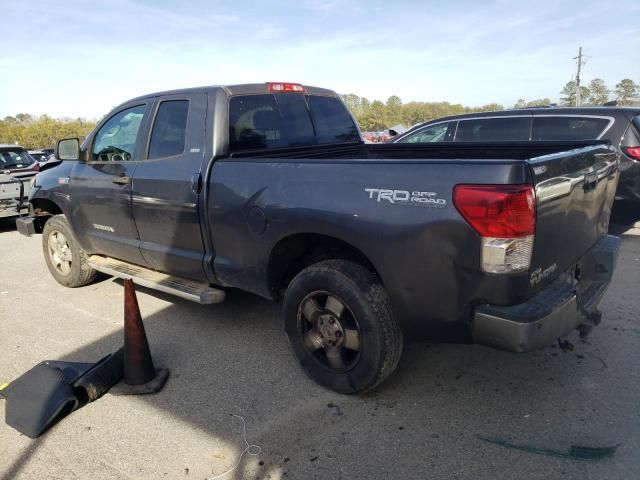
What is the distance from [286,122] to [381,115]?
168ft

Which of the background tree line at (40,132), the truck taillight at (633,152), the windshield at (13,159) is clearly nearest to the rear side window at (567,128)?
the truck taillight at (633,152)

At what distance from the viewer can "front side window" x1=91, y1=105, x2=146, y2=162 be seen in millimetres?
4354

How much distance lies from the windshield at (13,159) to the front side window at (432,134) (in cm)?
827

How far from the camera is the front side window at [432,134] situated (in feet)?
23.4

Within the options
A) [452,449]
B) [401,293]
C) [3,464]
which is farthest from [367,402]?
[3,464]

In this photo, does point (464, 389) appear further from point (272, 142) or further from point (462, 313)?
point (272, 142)

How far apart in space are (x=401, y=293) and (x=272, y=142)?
6.33ft

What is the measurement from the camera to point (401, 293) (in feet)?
8.86

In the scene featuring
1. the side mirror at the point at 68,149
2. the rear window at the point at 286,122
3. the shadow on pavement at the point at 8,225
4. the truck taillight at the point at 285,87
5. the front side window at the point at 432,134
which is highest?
the truck taillight at the point at 285,87

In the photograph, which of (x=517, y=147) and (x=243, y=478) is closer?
(x=243, y=478)

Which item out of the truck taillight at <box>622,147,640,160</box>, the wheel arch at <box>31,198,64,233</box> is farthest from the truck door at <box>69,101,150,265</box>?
the truck taillight at <box>622,147,640,160</box>

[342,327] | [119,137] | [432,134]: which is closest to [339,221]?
[342,327]

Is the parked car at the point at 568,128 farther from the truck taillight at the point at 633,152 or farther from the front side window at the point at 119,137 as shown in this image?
the front side window at the point at 119,137

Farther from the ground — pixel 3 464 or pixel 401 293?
pixel 401 293
